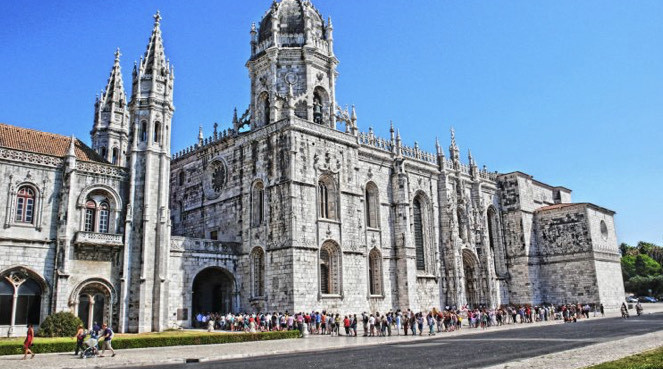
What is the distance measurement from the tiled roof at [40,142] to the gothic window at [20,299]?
7121mm

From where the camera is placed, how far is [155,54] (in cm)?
3631

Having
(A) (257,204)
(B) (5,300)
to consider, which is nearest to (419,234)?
(A) (257,204)

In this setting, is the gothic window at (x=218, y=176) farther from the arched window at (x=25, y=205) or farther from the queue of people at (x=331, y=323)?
the arched window at (x=25, y=205)

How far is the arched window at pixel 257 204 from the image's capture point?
38219 millimetres

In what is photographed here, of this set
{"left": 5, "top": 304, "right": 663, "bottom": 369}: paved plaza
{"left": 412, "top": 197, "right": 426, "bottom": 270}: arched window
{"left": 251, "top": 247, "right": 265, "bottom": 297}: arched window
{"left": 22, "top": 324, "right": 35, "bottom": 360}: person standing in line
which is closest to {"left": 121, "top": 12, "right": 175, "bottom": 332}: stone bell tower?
{"left": 251, "top": 247, "right": 265, "bottom": 297}: arched window

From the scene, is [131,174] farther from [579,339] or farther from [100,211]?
[579,339]

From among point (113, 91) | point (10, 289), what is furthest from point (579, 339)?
point (113, 91)

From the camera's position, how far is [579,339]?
79.9 feet

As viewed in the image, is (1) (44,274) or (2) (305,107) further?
(2) (305,107)

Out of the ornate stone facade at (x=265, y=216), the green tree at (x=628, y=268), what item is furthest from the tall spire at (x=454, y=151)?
the green tree at (x=628, y=268)

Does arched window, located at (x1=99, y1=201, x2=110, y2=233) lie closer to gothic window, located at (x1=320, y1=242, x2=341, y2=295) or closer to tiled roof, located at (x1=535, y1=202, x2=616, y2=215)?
gothic window, located at (x1=320, y1=242, x2=341, y2=295)

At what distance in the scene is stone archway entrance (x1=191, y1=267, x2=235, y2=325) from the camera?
3819cm

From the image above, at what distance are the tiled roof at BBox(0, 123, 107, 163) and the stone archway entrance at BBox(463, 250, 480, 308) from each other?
3309 centimetres

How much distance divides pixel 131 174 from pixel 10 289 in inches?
357
